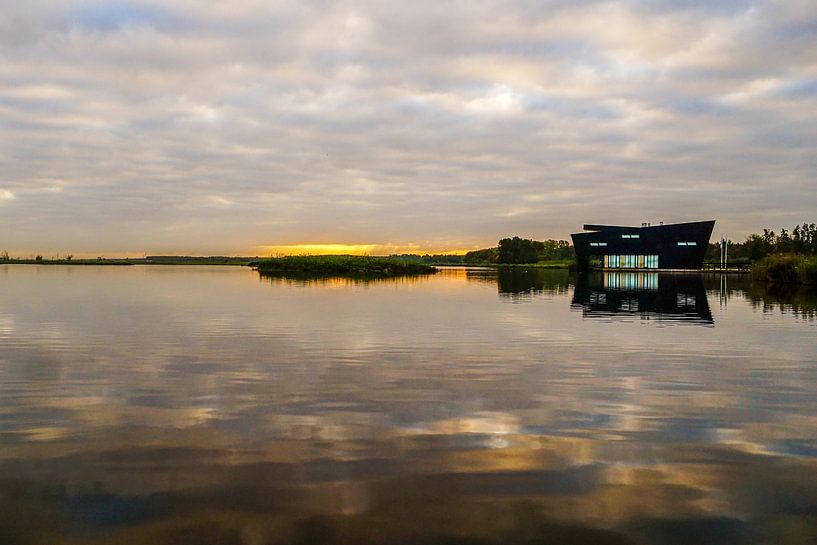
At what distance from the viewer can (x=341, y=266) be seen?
9362 centimetres

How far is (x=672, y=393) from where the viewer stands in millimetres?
11250

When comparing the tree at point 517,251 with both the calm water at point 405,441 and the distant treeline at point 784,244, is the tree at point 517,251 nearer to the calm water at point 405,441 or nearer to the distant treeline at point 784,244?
the distant treeline at point 784,244

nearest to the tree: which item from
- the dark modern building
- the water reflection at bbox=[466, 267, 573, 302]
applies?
the dark modern building

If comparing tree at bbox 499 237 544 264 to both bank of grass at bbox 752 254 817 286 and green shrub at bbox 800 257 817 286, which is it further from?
green shrub at bbox 800 257 817 286

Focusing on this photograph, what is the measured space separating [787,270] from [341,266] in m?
58.6

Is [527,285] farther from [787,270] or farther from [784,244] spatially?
[784,244]

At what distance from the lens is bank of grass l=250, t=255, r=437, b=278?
309ft

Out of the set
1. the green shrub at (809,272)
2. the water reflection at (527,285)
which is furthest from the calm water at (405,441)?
the green shrub at (809,272)

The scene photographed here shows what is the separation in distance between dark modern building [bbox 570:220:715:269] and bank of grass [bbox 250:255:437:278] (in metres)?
31.5

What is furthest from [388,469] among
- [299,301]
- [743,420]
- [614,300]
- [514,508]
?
[614,300]

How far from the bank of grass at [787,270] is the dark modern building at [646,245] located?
38.5 m

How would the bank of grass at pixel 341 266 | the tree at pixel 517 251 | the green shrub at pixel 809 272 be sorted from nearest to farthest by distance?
the green shrub at pixel 809 272
the bank of grass at pixel 341 266
the tree at pixel 517 251

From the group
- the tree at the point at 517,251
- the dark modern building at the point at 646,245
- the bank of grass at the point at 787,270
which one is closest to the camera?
the bank of grass at the point at 787,270

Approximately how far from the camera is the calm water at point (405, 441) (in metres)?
5.62
